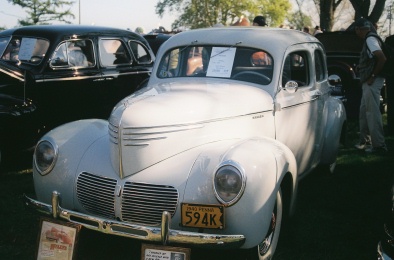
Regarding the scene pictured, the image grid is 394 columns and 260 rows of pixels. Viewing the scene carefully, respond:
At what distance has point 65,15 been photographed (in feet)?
122

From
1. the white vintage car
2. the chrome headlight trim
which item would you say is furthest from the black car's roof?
the chrome headlight trim

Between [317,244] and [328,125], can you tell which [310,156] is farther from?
[317,244]

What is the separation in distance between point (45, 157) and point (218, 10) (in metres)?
51.0

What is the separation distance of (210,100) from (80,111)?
3.25 metres

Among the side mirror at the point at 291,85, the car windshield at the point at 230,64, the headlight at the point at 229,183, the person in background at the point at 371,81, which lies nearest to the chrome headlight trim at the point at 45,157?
the headlight at the point at 229,183

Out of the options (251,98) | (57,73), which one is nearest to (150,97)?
(251,98)

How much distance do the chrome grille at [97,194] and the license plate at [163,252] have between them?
1.76 ft

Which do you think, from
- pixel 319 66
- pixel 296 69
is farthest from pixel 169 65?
pixel 319 66

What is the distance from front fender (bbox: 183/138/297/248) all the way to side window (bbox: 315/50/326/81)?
2.28 m

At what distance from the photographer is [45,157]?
146 inches

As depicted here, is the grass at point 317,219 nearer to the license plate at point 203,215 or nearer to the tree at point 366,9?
the license plate at point 203,215

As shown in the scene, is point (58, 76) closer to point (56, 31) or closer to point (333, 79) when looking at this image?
point (56, 31)

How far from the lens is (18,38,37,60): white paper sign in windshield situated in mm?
6483

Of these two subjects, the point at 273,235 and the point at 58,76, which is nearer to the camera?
the point at 273,235
